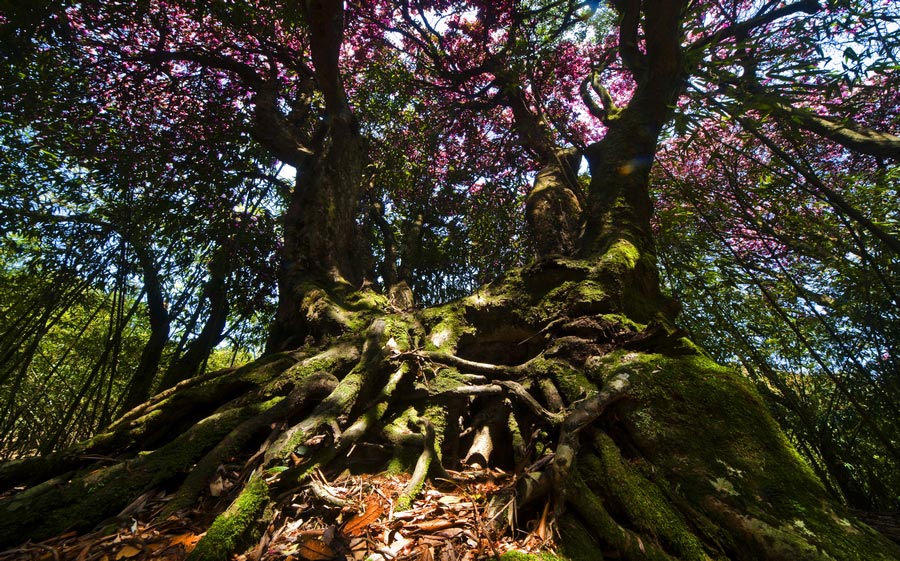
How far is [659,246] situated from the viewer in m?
4.49

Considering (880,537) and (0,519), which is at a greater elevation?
(880,537)

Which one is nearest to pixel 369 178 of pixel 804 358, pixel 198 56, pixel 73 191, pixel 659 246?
pixel 198 56

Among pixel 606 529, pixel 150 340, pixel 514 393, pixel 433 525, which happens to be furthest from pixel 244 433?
pixel 150 340

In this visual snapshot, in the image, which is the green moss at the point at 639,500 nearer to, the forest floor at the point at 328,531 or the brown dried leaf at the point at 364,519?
the forest floor at the point at 328,531

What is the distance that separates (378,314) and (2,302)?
24.4 ft

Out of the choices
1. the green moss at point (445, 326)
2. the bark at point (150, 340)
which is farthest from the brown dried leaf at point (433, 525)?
the bark at point (150, 340)

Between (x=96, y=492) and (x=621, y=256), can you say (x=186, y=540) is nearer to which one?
(x=96, y=492)

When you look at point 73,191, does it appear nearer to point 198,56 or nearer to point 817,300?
point 198,56

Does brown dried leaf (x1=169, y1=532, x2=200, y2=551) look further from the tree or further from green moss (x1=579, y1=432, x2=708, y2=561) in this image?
green moss (x1=579, y1=432, x2=708, y2=561)

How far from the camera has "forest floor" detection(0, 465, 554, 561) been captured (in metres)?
1.16

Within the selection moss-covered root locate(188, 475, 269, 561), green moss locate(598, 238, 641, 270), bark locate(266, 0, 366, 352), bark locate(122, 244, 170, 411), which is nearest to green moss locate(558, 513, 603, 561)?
moss-covered root locate(188, 475, 269, 561)

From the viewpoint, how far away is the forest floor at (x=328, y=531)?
116 cm

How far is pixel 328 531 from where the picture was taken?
3.99 ft

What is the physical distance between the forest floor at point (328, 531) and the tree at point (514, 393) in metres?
0.07
